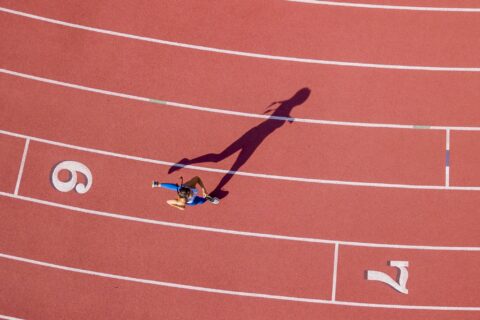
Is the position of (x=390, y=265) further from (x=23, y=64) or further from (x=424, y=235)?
(x=23, y=64)

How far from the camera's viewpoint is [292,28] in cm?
934

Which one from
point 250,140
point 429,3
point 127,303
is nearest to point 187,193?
point 250,140

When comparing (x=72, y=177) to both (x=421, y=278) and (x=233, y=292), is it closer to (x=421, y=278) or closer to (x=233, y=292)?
(x=233, y=292)

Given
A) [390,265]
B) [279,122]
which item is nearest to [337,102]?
[279,122]

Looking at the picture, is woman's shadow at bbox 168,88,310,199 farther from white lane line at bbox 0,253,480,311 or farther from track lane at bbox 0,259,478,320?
track lane at bbox 0,259,478,320

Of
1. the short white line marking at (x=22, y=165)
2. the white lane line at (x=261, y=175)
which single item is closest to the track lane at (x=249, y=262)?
the short white line marking at (x=22, y=165)

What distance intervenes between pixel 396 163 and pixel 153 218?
5.01m

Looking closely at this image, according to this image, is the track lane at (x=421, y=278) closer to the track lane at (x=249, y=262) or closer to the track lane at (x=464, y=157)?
the track lane at (x=249, y=262)

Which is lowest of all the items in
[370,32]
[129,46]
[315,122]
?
[315,122]

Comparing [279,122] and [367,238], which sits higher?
[279,122]

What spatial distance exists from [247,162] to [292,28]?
287cm

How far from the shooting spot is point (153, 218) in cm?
923

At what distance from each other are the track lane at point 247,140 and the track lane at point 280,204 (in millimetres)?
302

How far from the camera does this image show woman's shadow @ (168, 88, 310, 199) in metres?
9.27
